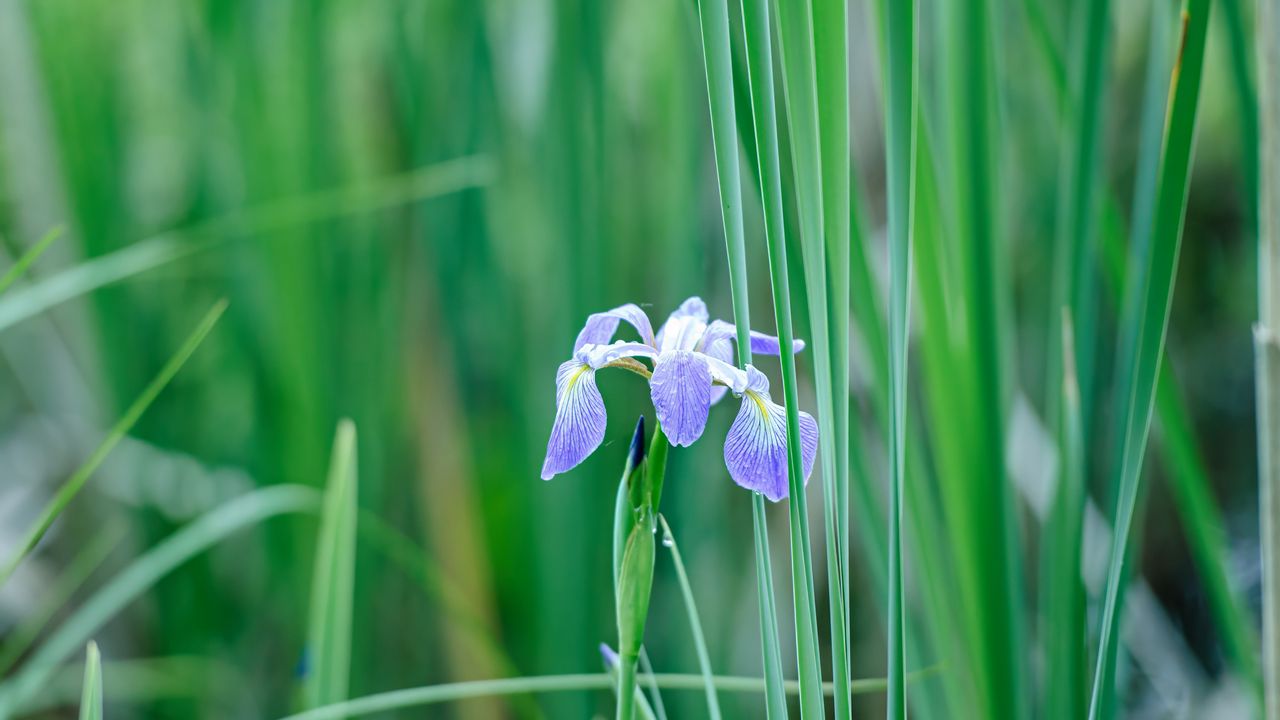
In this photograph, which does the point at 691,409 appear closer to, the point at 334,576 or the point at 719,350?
the point at 719,350

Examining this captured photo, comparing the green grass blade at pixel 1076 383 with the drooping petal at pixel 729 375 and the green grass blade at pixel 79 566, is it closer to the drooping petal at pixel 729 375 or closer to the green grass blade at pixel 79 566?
the drooping petal at pixel 729 375

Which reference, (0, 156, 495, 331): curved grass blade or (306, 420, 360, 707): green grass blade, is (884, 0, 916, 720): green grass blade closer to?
(306, 420, 360, 707): green grass blade

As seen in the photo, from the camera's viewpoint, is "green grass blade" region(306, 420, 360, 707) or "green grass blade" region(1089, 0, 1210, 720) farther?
"green grass blade" region(306, 420, 360, 707)

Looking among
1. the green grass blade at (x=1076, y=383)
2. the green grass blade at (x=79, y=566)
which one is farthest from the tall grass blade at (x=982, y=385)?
the green grass blade at (x=79, y=566)

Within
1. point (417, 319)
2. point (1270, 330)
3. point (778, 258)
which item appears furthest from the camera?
point (417, 319)

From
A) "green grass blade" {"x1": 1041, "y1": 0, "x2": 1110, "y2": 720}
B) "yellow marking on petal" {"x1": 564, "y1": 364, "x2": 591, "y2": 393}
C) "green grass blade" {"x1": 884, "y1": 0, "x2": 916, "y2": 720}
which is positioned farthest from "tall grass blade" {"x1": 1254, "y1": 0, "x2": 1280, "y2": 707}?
"yellow marking on petal" {"x1": 564, "y1": 364, "x2": 591, "y2": 393}

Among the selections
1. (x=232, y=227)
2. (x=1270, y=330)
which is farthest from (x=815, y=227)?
(x=232, y=227)
